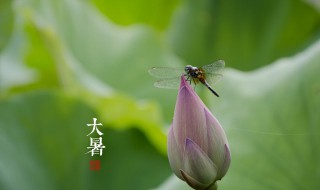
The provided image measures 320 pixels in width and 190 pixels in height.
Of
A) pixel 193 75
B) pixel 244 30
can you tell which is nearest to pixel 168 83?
pixel 193 75

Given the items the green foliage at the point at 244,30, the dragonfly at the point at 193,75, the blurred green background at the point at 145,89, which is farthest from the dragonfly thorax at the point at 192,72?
the green foliage at the point at 244,30

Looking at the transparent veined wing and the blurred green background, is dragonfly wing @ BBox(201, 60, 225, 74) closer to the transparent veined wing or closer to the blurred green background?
the transparent veined wing

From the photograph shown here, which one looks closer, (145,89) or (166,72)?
(166,72)

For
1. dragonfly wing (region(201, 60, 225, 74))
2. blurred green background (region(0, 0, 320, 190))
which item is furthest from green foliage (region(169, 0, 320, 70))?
dragonfly wing (region(201, 60, 225, 74))

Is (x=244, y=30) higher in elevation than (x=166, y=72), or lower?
higher

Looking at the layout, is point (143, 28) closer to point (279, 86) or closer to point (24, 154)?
point (24, 154)

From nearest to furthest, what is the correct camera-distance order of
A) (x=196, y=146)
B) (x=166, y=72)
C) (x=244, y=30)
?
(x=196, y=146), (x=166, y=72), (x=244, y=30)

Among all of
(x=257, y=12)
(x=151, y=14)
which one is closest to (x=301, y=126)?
(x=257, y=12)

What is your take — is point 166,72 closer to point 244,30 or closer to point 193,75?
point 193,75
